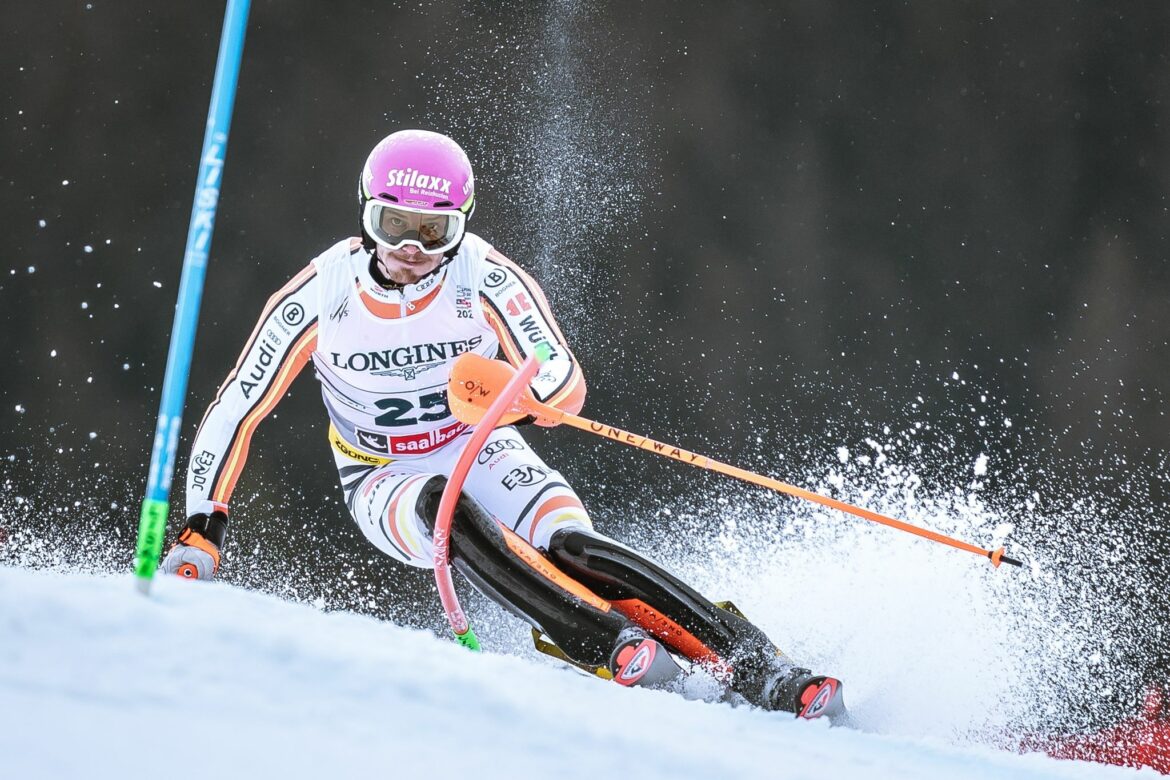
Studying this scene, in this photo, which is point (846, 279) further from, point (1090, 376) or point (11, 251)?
point (11, 251)

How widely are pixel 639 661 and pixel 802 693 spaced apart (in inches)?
14.5

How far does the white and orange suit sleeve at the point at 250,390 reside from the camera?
3.08 metres

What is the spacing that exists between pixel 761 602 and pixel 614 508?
0.89 m

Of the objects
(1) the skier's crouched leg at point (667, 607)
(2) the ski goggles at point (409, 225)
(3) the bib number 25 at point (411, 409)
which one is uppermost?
(2) the ski goggles at point (409, 225)

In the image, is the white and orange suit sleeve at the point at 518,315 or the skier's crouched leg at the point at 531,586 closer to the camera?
the skier's crouched leg at the point at 531,586

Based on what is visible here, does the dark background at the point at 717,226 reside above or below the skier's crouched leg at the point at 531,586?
above

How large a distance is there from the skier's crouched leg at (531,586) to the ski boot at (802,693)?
1.22 ft

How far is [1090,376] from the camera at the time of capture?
4.75 meters

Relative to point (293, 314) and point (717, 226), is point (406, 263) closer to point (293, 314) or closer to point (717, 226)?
point (293, 314)

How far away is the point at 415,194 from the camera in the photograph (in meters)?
2.96

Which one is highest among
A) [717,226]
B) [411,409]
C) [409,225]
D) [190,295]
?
[717,226]

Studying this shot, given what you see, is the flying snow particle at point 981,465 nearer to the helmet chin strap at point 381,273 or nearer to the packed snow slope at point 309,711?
the helmet chin strap at point 381,273

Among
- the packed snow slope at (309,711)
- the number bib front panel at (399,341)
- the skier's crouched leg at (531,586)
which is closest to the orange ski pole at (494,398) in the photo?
the skier's crouched leg at (531,586)

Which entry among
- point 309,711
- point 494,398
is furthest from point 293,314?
point 309,711
